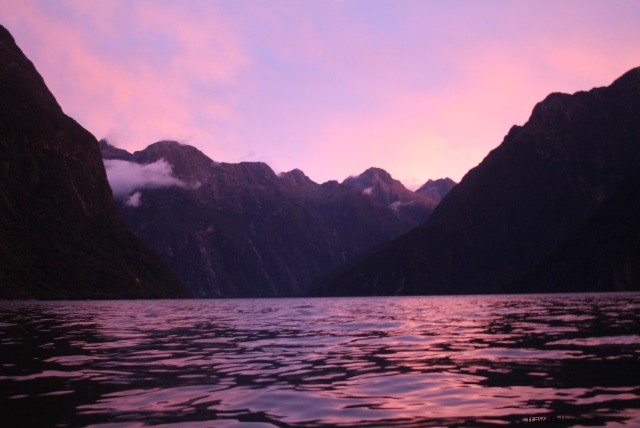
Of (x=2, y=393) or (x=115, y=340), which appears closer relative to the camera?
(x=2, y=393)

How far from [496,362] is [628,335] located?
13552 mm

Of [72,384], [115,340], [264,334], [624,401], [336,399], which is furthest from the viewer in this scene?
[264,334]

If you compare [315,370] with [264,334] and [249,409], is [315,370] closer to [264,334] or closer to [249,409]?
[249,409]

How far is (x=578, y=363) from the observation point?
2316 cm

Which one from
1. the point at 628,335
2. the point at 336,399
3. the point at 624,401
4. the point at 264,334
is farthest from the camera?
the point at 264,334

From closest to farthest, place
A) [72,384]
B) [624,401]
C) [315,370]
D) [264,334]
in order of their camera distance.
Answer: [624,401], [72,384], [315,370], [264,334]

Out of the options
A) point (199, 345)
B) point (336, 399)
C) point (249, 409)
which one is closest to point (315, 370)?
point (336, 399)

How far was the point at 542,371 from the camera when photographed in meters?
21.5

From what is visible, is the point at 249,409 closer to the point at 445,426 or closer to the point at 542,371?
the point at 445,426

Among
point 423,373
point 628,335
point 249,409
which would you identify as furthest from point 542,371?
point 628,335

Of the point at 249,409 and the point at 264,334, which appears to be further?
the point at 264,334

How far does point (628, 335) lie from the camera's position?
3378cm

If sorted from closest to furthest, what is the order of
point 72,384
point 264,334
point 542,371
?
point 72,384, point 542,371, point 264,334

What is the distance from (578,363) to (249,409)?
13.4m
